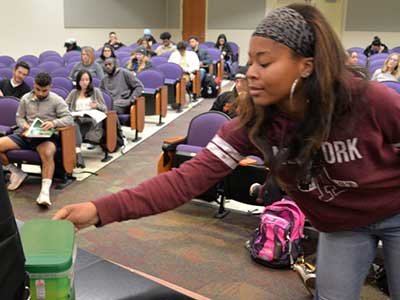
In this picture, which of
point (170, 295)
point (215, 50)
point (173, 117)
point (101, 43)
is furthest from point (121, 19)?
point (170, 295)

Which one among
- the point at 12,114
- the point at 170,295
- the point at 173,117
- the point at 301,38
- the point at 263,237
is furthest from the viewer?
the point at 173,117

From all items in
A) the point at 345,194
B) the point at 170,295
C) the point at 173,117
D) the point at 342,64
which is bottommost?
the point at 173,117

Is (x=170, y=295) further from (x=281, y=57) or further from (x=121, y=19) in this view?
(x=121, y=19)

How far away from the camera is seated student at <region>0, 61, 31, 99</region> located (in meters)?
4.95

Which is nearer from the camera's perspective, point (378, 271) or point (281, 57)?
point (281, 57)

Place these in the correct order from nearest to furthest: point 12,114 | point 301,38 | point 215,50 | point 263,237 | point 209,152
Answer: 1. point 301,38
2. point 209,152
3. point 263,237
4. point 12,114
5. point 215,50

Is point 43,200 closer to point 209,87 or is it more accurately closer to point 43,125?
point 43,125

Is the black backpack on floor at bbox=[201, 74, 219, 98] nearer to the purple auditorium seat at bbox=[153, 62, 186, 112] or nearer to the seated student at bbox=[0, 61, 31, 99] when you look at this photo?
the purple auditorium seat at bbox=[153, 62, 186, 112]

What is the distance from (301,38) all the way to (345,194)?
45 cm

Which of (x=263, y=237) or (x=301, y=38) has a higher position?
(x=301, y=38)

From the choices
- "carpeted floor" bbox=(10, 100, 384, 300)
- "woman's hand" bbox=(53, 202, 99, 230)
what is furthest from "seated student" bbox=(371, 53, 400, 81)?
"woman's hand" bbox=(53, 202, 99, 230)

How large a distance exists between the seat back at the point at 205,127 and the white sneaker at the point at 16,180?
5.07ft

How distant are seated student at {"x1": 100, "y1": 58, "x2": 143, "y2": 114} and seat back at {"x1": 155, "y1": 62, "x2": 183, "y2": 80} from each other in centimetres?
183

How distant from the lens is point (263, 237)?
2.83 meters
